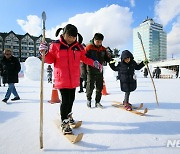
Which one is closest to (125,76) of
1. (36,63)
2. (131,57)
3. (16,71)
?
(131,57)

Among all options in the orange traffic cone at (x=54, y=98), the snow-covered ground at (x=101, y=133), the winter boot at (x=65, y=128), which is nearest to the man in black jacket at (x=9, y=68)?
the orange traffic cone at (x=54, y=98)

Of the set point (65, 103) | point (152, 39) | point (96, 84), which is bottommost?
point (65, 103)

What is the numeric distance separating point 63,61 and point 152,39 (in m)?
131

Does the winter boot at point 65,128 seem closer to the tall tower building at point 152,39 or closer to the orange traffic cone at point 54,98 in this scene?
the orange traffic cone at point 54,98

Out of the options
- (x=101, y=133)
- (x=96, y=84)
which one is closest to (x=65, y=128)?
(x=101, y=133)

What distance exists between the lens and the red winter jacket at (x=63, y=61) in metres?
3.26

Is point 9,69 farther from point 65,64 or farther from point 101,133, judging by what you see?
point 101,133

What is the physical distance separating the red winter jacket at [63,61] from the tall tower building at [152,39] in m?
122

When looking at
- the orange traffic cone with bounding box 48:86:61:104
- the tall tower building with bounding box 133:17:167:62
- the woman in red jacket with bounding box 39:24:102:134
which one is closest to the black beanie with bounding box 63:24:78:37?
the woman in red jacket with bounding box 39:24:102:134

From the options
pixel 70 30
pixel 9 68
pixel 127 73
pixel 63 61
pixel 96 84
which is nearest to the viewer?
pixel 70 30

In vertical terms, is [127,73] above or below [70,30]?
below

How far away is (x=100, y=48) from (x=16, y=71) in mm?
2945

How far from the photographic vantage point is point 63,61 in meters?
3.28

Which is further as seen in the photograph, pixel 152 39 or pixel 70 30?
pixel 152 39
